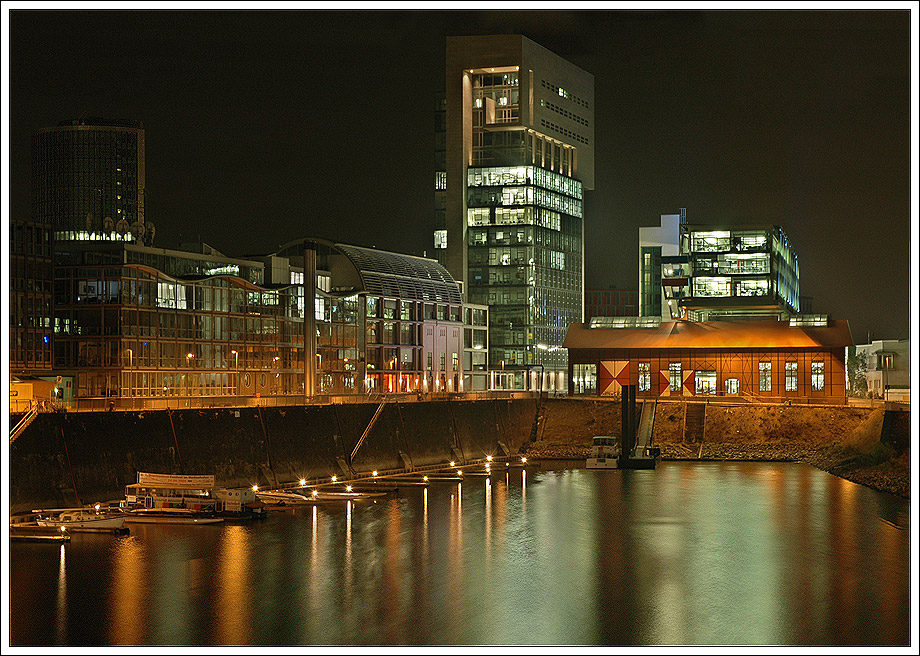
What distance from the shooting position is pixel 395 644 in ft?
131

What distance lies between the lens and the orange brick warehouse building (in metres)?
123

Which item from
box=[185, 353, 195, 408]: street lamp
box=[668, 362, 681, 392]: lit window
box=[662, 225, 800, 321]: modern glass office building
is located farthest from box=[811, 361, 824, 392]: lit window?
box=[185, 353, 195, 408]: street lamp

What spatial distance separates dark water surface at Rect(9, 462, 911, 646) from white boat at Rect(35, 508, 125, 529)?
1.35m

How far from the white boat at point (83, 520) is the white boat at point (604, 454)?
1812 inches

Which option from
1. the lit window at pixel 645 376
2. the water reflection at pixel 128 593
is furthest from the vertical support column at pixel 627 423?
the water reflection at pixel 128 593

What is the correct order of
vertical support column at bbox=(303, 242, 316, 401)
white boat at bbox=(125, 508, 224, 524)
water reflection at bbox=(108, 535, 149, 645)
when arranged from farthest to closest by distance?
vertical support column at bbox=(303, 242, 316, 401)
white boat at bbox=(125, 508, 224, 524)
water reflection at bbox=(108, 535, 149, 645)

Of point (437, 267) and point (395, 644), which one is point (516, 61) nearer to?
A: point (437, 267)

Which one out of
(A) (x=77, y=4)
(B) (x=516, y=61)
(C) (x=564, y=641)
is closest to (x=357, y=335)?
(B) (x=516, y=61)

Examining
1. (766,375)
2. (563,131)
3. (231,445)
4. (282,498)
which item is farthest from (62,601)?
(563,131)

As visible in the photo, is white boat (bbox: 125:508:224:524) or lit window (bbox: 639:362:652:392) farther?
lit window (bbox: 639:362:652:392)

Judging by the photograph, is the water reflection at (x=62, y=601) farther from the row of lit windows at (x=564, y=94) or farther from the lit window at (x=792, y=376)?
the row of lit windows at (x=564, y=94)

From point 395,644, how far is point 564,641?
5881 mm

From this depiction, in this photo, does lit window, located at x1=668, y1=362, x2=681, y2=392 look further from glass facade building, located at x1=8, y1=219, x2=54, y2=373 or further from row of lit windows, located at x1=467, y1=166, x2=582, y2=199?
glass facade building, located at x1=8, y1=219, x2=54, y2=373

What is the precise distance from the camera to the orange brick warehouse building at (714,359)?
403ft
